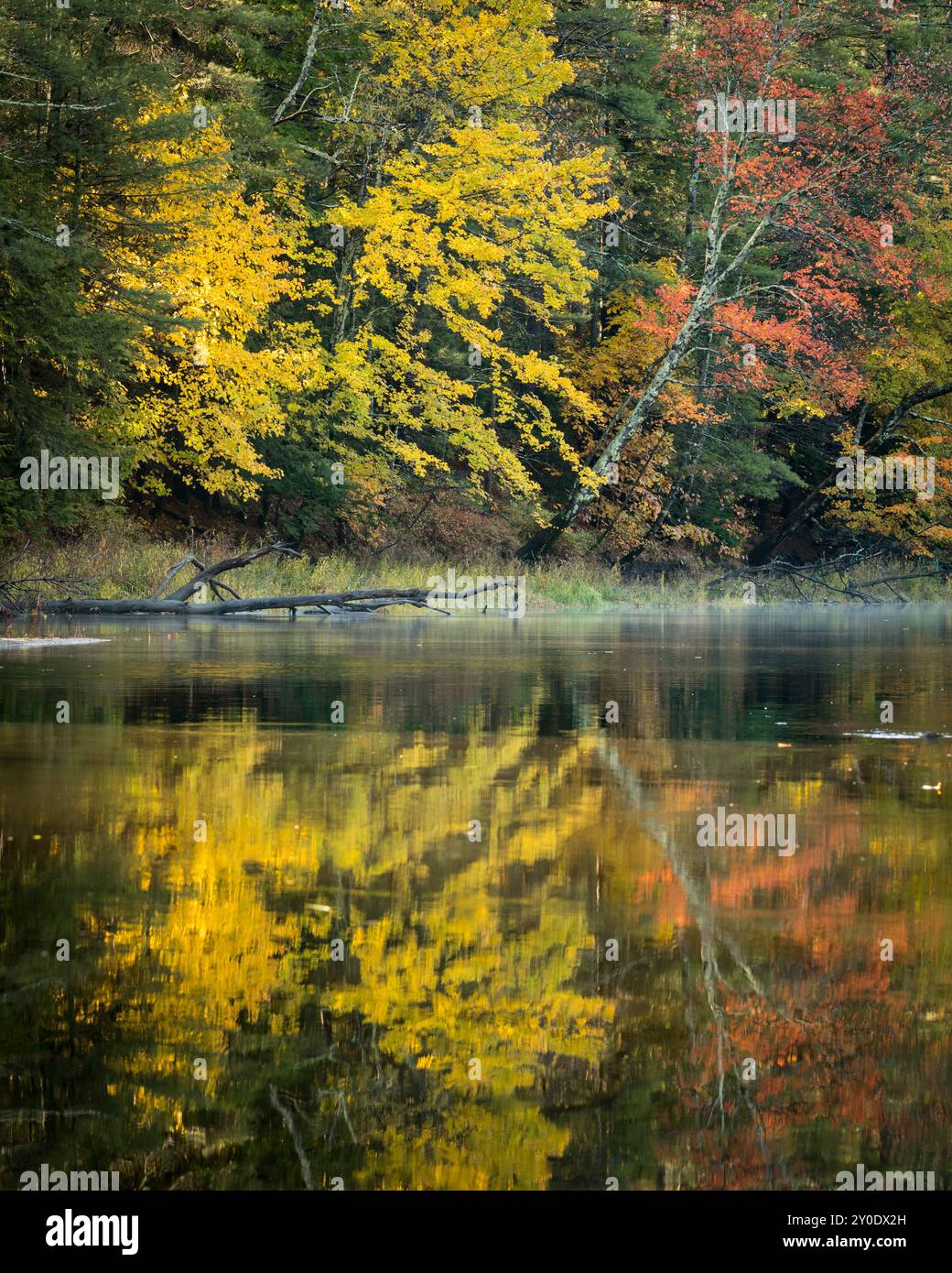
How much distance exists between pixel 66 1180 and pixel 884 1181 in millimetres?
1771

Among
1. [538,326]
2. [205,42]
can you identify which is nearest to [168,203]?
[205,42]

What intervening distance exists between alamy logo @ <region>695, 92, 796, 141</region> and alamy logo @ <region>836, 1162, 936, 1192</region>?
45.7m

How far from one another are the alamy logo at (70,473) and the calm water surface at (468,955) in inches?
764

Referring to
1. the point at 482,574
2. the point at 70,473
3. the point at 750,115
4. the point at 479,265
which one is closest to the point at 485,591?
the point at 482,574

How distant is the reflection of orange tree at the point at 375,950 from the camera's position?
463 cm

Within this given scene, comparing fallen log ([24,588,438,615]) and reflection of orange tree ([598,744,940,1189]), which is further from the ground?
fallen log ([24,588,438,615])

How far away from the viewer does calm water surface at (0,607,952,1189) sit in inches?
174

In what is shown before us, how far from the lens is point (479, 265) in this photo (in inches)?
1777

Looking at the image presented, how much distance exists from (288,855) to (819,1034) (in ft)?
11.9

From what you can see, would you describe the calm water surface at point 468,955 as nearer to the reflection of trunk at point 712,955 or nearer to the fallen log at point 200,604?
the reflection of trunk at point 712,955

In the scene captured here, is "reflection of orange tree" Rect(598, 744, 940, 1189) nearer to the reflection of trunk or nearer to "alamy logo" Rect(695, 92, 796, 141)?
the reflection of trunk

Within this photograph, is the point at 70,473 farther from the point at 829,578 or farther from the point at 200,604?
the point at 829,578
